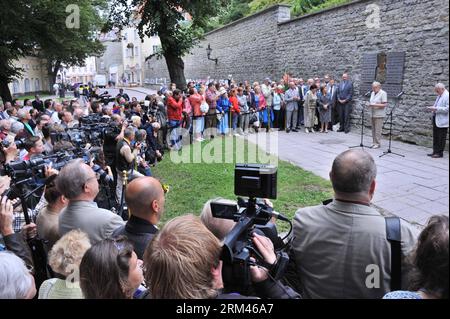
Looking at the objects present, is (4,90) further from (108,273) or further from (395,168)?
(108,273)

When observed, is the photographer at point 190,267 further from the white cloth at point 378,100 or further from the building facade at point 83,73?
the building facade at point 83,73

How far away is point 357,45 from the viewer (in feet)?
42.1

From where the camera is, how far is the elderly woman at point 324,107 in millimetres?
12898

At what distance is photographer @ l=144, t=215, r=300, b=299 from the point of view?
160cm

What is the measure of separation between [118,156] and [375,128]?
23.7ft

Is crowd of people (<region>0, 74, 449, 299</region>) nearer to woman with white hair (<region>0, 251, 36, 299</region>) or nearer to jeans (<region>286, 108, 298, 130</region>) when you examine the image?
woman with white hair (<region>0, 251, 36, 299</region>)

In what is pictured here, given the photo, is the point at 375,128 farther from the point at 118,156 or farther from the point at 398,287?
the point at 398,287

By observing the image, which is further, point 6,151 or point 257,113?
point 257,113

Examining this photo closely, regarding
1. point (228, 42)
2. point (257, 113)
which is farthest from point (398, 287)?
point (228, 42)

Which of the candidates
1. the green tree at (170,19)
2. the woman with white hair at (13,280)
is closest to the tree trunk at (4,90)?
the green tree at (170,19)

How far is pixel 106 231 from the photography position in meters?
3.04

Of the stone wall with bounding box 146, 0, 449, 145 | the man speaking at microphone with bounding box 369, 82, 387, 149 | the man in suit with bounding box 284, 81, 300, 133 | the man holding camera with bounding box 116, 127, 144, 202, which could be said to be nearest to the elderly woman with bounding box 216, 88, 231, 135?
the man in suit with bounding box 284, 81, 300, 133

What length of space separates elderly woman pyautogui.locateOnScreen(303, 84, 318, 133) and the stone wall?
4.51ft

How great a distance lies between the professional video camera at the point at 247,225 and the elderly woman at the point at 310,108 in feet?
37.4
